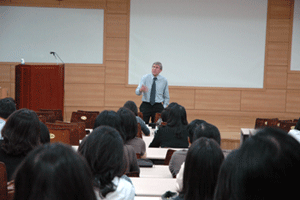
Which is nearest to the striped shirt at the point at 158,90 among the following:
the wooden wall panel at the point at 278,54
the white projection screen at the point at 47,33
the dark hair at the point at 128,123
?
the white projection screen at the point at 47,33

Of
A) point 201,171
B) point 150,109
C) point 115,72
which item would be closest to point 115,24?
point 115,72

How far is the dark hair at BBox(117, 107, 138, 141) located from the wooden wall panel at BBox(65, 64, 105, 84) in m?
6.06

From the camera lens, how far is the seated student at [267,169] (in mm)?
643

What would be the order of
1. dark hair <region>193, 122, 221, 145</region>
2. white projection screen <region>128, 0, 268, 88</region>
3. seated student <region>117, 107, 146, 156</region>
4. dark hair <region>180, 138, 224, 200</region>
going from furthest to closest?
white projection screen <region>128, 0, 268, 88</region>
seated student <region>117, 107, 146, 156</region>
dark hair <region>193, 122, 221, 145</region>
dark hair <region>180, 138, 224, 200</region>

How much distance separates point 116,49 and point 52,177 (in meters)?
8.65

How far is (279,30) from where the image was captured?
364 inches

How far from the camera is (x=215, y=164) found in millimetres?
1504

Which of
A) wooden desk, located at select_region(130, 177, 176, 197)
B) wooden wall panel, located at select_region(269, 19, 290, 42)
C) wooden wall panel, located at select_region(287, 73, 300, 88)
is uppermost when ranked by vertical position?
wooden wall panel, located at select_region(269, 19, 290, 42)

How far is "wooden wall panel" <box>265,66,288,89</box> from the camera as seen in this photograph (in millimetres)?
9266

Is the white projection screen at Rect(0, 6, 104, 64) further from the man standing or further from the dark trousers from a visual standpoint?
the dark trousers

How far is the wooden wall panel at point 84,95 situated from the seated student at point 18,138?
679 centimetres

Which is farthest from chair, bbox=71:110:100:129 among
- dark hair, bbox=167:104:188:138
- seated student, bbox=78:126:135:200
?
seated student, bbox=78:126:135:200

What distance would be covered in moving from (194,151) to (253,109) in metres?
8.32

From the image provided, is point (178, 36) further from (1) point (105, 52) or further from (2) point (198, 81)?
(1) point (105, 52)
